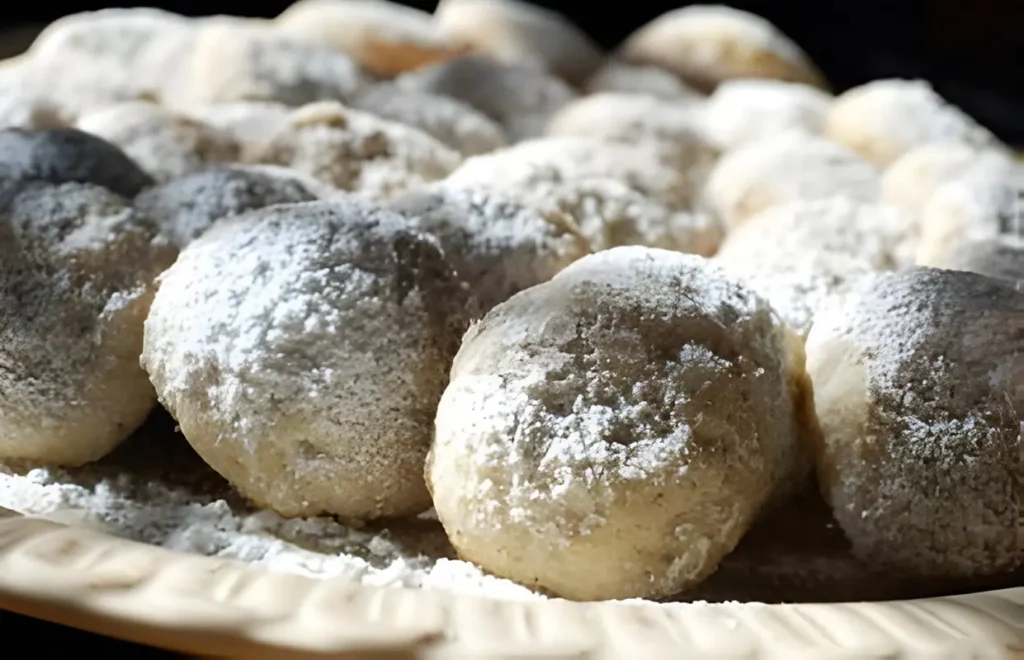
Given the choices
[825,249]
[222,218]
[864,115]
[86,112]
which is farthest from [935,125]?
[86,112]

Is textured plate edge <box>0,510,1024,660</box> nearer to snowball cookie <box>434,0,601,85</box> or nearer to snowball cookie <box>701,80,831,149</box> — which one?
snowball cookie <box>701,80,831,149</box>

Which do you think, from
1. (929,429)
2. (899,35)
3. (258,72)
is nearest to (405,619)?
(929,429)

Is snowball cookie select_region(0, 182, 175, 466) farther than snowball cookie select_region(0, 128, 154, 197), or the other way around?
snowball cookie select_region(0, 128, 154, 197)

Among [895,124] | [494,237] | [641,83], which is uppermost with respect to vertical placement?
[494,237]

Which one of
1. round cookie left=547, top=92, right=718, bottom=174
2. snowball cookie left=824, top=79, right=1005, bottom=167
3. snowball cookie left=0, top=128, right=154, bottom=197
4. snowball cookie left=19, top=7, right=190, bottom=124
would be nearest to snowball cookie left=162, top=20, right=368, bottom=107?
snowball cookie left=19, top=7, right=190, bottom=124

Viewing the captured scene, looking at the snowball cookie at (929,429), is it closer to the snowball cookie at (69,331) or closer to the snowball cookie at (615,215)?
the snowball cookie at (615,215)

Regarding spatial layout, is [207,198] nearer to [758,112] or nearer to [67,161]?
[67,161]
